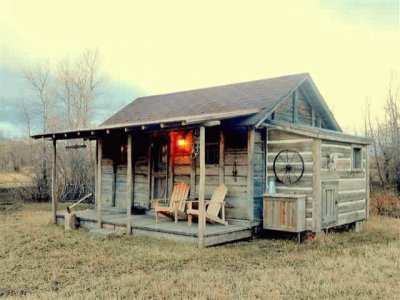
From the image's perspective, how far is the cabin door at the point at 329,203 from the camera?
385 inches

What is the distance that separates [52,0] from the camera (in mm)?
10812

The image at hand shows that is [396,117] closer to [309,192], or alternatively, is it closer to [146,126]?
[309,192]

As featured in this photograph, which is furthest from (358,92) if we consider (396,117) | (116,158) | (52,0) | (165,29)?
(52,0)

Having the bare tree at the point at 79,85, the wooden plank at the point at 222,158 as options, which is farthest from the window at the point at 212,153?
the bare tree at the point at 79,85

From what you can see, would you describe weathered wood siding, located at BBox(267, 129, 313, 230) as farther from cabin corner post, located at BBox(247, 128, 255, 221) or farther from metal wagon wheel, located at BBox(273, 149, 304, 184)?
cabin corner post, located at BBox(247, 128, 255, 221)

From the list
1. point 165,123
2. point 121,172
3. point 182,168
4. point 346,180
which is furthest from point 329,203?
point 121,172

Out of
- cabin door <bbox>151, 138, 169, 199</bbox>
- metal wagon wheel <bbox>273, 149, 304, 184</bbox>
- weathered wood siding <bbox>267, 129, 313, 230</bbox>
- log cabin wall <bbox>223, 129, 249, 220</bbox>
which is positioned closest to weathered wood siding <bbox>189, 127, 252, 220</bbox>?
log cabin wall <bbox>223, 129, 249, 220</bbox>

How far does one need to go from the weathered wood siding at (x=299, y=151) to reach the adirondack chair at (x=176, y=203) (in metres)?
2.27

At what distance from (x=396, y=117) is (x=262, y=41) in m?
11.6

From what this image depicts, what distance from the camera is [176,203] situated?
396 inches

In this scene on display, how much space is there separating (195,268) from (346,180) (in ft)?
19.2

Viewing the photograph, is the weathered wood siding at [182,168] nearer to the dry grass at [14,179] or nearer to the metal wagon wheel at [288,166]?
the metal wagon wheel at [288,166]

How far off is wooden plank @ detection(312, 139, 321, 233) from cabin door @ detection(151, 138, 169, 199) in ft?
14.0

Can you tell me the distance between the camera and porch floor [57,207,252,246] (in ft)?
28.6
